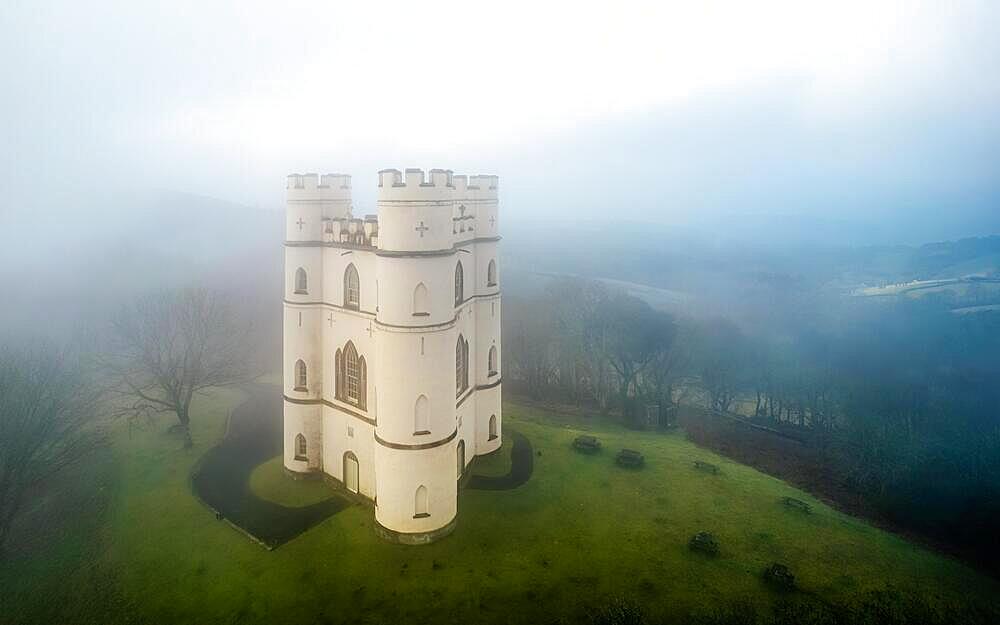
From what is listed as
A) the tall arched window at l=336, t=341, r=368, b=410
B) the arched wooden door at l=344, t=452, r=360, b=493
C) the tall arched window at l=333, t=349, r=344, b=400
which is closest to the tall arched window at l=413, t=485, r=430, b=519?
the arched wooden door at l=344, t=452, r=360, b=493

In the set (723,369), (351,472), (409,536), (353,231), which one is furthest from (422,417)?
(723,369)

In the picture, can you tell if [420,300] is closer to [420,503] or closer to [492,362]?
[420,503]

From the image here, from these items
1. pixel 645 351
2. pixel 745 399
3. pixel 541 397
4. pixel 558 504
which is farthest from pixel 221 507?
pixel 745 399

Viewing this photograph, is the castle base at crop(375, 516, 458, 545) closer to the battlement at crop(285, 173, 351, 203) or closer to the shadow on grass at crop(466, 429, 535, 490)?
the shadow on grass at crop(466, 429, 535, 490)

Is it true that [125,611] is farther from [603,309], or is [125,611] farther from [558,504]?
[603,309]

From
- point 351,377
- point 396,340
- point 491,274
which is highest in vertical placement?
point 491,274

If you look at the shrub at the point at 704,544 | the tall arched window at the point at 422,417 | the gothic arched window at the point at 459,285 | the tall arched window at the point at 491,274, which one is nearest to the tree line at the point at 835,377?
the shrub at the point at 704,544
